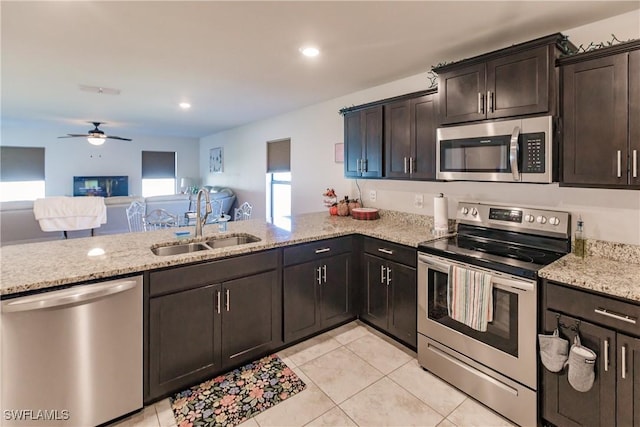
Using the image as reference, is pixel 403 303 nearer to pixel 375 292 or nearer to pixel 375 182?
pixel 375 292

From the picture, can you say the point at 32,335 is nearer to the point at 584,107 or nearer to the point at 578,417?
the point at 578,417

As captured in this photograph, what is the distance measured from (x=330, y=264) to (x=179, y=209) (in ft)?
13.9

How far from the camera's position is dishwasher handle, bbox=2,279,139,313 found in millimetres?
1462

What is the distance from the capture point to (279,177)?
224 inches

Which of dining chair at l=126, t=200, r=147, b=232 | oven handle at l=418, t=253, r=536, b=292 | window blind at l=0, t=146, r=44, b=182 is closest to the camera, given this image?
oven handle at l=418, t=253, r=536, b=292

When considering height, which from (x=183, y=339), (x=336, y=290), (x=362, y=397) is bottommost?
(x=362, y=397)

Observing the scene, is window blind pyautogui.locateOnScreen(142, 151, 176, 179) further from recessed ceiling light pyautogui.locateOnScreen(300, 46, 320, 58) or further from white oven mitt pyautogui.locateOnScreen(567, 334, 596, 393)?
white oven mitt pyautogui.locateOnScreen(567, 334, 596, 393)

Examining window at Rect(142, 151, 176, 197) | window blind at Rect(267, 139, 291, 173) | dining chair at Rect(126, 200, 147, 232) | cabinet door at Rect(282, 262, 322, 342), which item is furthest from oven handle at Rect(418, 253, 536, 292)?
window at Rect(142, 151, 176, 197)

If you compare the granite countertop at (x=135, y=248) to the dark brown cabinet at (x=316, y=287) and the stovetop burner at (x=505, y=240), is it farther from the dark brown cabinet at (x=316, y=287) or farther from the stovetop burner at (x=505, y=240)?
the stovetop burner at (x=505, y=240)

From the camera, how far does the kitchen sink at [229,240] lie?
100 inches

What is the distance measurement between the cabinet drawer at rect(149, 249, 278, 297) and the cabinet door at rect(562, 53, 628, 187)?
6.53 ft

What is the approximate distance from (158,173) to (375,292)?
784 cm

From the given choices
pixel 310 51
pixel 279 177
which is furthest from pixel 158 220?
pixel 310 51

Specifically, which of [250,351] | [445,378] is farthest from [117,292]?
[445,378]
